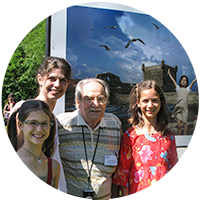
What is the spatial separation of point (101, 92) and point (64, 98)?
1.12m

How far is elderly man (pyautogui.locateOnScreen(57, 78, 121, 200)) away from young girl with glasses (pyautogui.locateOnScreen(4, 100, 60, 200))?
388 mm

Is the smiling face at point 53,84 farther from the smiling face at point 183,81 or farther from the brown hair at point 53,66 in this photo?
the smiling face at point 183,81

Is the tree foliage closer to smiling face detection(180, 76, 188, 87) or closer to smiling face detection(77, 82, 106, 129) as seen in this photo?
smiling face detection(180, 76, 188, 87)

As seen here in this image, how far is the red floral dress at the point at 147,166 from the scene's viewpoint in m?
2.22

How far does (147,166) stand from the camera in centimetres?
225

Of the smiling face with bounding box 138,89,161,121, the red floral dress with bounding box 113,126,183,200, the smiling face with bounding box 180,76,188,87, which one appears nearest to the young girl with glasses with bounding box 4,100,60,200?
the red floral dress with bounding box 113,126,183,200

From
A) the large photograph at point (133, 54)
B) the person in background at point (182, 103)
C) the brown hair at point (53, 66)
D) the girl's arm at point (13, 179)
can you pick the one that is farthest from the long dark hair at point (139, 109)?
the person in background at point (182, 103)

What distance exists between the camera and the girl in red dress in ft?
7.31

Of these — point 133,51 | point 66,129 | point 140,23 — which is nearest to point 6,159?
point 66,129

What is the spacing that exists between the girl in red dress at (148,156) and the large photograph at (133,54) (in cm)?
110

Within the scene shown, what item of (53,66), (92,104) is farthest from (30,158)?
(53,66)

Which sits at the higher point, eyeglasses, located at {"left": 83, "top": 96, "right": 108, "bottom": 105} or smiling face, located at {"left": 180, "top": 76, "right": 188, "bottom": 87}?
smiling face, located at {"left": 180, "top": 76, "right": 188, "bottom": 87}

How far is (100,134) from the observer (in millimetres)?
2240

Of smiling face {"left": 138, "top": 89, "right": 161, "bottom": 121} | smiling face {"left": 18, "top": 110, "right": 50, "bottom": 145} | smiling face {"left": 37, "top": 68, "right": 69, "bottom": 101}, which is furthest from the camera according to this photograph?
smiling face {"left": 138, "top": 89, "right": 161, "bottom": 121}
